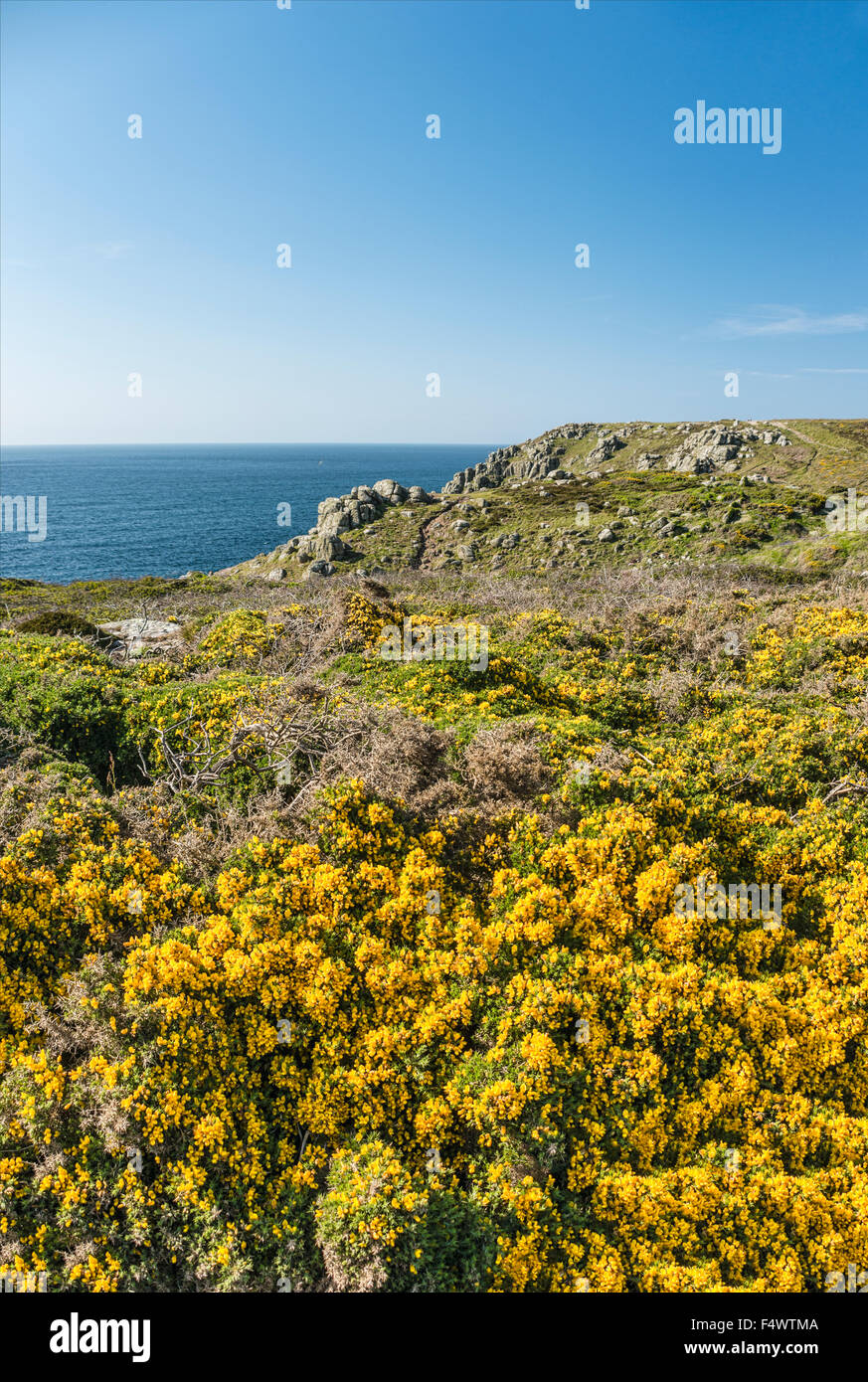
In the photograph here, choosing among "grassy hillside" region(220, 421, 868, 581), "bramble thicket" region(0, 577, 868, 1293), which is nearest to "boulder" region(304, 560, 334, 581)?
"grassy hillside" region(220, 421, 868, 581)

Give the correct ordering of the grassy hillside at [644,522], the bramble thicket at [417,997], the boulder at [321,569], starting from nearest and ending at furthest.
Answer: the bramble thicket at [417,997], the grassy hillside at [644,522], the boulder at [321,569]

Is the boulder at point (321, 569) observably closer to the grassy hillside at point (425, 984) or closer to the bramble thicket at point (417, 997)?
the grassy hillside at point (425, 984)

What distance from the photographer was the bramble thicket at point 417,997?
6.11 metres

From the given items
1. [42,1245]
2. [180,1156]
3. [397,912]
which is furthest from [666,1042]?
[42,1245]

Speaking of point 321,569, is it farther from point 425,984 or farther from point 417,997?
point 417,997

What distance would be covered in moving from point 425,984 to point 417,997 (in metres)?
0.21

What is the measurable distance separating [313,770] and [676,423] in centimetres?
17781

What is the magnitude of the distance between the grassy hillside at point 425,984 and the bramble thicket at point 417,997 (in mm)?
39

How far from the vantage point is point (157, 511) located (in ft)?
532

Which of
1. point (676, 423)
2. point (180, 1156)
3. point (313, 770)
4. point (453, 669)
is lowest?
point (180, 1156)

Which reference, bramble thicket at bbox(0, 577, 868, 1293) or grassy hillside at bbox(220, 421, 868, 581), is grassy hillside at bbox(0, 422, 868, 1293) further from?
grassy hillside at bbox(220, 421, 868, 581)

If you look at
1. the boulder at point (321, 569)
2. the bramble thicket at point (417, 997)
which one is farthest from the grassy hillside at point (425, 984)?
the boulder at point (321, 569)

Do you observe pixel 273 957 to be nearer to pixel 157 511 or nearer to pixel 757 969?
pixel 757 969

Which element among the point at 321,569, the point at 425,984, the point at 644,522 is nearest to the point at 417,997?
the point at 425,984
